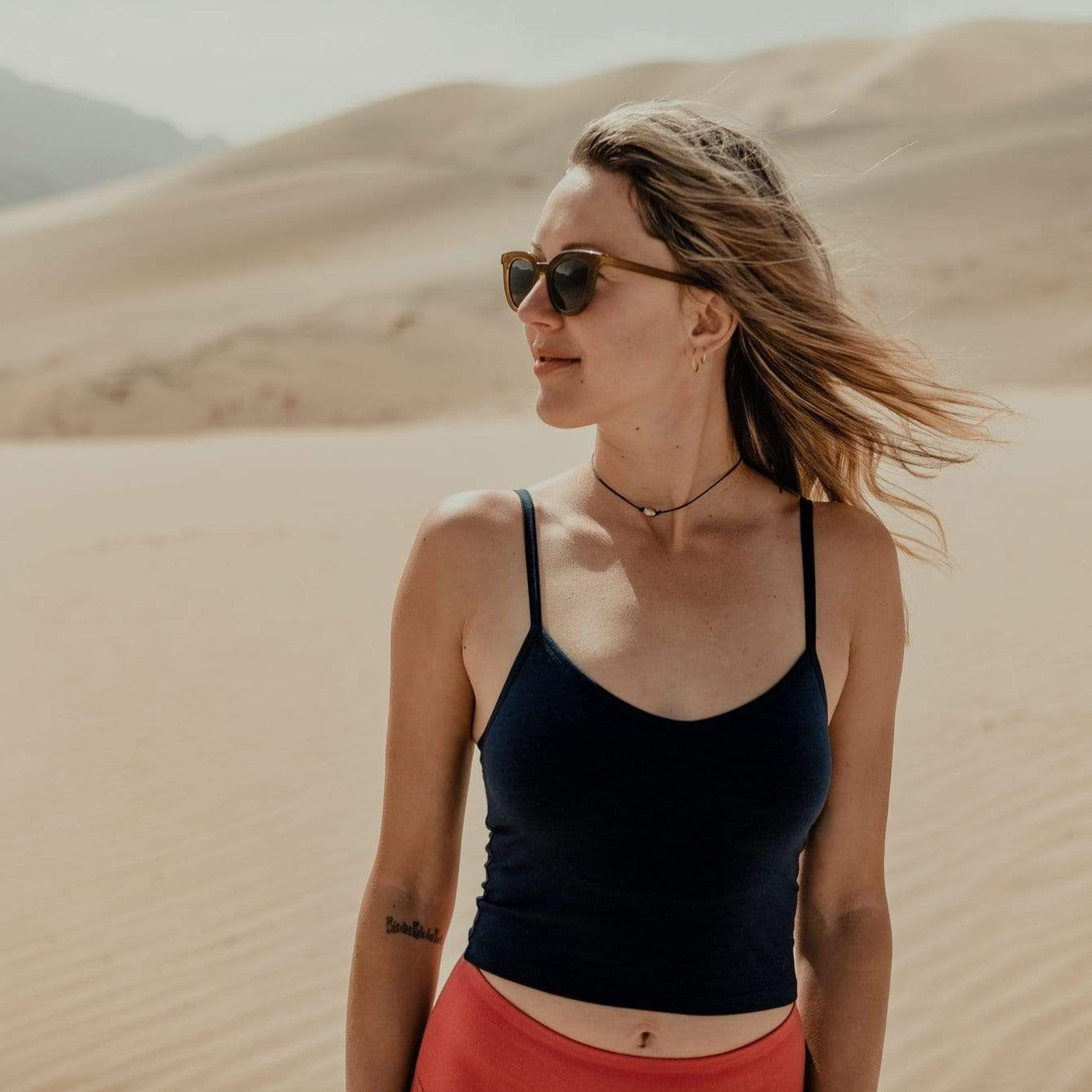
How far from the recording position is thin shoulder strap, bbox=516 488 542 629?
6.19 ft

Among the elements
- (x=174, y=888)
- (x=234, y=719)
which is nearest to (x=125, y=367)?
(x=234, y=719)

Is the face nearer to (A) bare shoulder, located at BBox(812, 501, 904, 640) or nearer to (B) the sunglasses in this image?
(B) the sunglasses

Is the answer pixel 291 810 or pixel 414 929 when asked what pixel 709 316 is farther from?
pixel 291 810

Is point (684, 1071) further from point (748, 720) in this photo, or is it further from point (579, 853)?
point (748, 720)

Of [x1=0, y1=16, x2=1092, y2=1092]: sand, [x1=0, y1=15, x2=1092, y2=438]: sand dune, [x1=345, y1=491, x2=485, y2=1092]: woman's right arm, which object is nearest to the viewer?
[x1=345, y1=491, x2=485, y2=1092]: woman's right arm

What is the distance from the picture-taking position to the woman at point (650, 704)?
5.82 feet

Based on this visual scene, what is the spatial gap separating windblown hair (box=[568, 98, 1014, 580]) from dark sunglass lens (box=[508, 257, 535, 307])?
0.51 ft

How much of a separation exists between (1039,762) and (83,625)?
7.14 m

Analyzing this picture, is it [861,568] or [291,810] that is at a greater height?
[861,568]

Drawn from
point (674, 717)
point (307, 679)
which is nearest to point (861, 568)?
point (674, 717)

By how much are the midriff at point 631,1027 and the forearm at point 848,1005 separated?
190 mm

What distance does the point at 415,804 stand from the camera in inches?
75.0

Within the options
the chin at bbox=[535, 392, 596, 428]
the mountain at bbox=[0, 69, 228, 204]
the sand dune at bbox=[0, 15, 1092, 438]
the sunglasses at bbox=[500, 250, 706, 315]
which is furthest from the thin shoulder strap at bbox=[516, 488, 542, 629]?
the mountain at bbox=[0, 69, 228, 204]

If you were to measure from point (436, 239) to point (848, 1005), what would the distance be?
51417 mm
